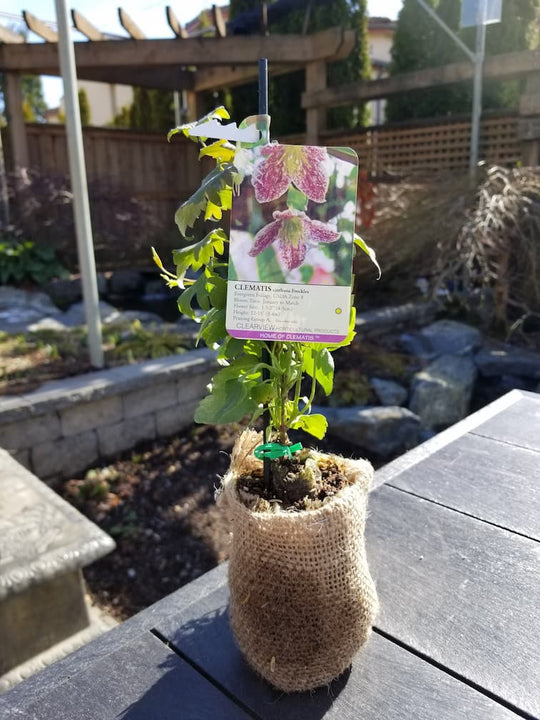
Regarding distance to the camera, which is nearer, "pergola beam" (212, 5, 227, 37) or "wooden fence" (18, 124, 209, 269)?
"pergola beam" (212, 5, 227, 37)

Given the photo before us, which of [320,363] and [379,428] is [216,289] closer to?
[320,363]

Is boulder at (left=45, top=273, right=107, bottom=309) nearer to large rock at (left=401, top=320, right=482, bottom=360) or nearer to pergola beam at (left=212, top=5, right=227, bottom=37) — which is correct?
pergola beam at (left=212, top=5, right=227, bottom=37)

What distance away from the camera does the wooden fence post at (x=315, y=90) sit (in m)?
6.10

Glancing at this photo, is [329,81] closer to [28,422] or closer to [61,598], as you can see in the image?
[28,422]

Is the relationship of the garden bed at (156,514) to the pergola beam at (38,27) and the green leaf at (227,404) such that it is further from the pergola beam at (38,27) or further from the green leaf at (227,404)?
the pergola beam at (38,27)

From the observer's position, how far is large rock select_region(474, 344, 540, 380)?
3.59 m

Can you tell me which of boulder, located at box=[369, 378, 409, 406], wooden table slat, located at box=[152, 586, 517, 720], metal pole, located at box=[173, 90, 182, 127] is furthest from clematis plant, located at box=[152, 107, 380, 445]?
metal pole, located at box=[173, 90, 182, 127]

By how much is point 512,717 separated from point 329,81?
848cm

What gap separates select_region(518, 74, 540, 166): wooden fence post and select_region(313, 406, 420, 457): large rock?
2.90 metres

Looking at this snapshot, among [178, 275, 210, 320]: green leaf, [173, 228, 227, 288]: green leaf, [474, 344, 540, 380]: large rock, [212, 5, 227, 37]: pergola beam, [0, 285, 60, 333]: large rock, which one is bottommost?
[474, 344, 540, 380]: large rock

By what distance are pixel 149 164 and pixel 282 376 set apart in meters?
7.66

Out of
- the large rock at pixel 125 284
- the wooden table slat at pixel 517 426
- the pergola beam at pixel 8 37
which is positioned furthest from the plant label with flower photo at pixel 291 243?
the pergola beam at pixel 8 37

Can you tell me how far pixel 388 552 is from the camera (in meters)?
1.10

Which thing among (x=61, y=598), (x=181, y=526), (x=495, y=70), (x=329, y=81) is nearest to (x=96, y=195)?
(x=329, y=81)
